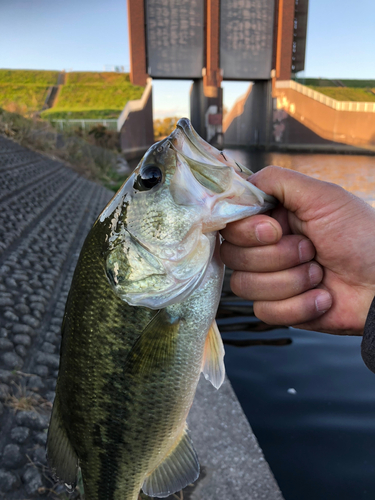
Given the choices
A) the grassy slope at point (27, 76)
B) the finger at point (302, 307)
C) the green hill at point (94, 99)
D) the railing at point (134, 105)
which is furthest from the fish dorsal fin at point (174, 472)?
the grassy slope at point (27, 76)

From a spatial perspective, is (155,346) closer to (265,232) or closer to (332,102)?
(265,232)

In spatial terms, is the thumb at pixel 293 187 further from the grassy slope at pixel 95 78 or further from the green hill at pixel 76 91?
the grassy slope at pixel 95 78

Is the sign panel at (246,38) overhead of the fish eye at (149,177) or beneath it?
overhead

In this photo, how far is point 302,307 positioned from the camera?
1719 millimetres

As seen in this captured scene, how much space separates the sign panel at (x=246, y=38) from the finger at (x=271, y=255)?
36.4m

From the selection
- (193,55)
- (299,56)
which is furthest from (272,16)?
(193,55)

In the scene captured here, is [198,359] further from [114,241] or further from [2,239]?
[2,239]

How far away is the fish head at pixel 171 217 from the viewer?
4.32 feet

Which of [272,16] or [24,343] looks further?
[272,16]

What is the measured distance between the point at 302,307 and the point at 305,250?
27 cm

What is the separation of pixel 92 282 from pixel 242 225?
2.10 ft

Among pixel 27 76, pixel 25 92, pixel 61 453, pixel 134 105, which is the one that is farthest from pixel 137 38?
pixel 61 453

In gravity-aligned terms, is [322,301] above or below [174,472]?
above

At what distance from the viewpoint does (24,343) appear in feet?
11.1
